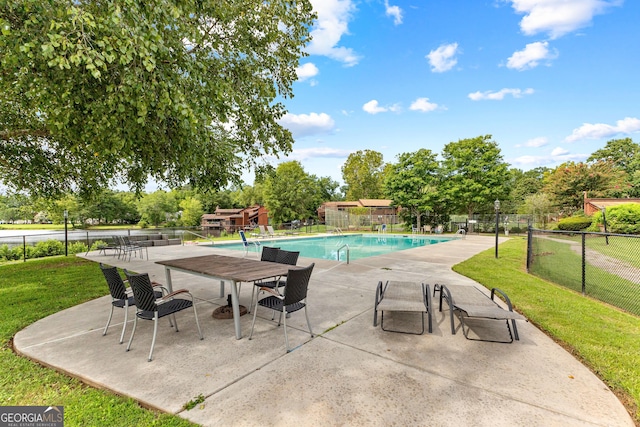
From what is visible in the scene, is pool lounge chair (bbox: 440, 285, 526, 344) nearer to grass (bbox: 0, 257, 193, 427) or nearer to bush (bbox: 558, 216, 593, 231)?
grass (bbox: 0, 257, 193, 427)

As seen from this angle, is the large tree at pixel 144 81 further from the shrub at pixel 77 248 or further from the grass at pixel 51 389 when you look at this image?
the shrub at pixel 77 248

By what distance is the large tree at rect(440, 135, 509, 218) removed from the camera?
2414 cm

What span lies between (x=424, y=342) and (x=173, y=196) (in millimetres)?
63215

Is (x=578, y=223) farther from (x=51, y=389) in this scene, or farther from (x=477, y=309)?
(x=51, y=389)

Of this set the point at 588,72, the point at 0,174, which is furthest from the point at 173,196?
the point at 588,72

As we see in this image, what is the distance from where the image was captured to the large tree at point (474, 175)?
2414 cm

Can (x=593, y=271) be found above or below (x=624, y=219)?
below

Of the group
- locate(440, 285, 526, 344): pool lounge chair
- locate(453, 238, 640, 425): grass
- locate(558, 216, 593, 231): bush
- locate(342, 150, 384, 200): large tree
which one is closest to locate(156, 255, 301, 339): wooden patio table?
locate(440, 285, 526, 344): pool lounge chair

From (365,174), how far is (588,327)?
4524 cm

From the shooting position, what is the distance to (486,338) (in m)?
3.28

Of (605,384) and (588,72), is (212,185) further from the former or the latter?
(588,72)

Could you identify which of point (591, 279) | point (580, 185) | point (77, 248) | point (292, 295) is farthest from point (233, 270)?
point (580, 185)

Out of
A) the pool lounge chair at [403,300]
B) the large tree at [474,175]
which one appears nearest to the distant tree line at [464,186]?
the large tree at [474,175]

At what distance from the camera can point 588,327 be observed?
3516 mm
